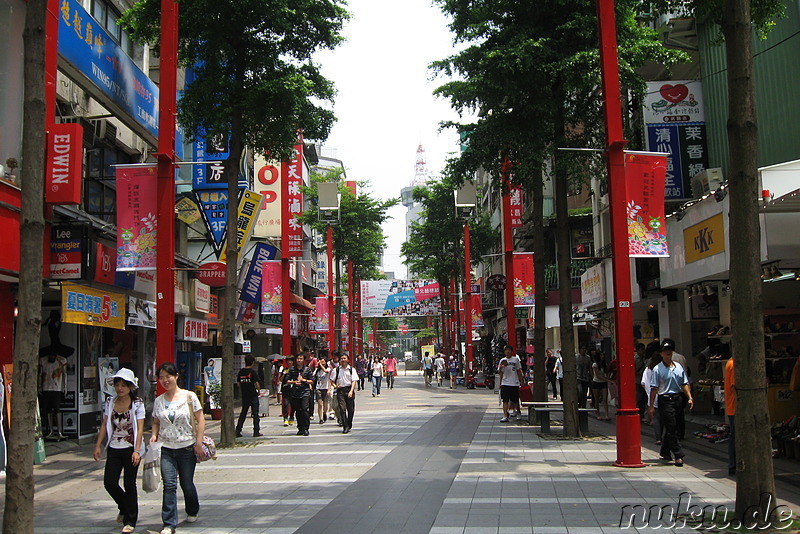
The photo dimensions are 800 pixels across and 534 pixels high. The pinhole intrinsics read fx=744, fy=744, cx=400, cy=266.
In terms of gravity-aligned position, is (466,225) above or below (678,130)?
above

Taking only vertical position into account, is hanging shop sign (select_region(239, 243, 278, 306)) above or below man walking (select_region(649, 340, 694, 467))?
above

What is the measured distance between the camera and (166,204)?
12.9m

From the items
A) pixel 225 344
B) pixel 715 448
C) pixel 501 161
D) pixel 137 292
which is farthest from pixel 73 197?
pixel 715 448

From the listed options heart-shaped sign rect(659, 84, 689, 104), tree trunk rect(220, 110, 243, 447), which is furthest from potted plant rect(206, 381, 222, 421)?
heart-shaped sign rect(659, 84, 689, 104)

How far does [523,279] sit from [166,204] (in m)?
15.4

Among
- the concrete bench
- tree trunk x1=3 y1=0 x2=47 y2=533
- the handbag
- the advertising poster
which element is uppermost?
the advertising poster

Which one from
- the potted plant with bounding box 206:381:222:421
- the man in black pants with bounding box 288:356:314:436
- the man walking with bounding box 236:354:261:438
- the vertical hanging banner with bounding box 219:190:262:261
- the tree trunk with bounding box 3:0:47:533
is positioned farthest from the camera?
the potted plant with bounding box 206:381:222:421

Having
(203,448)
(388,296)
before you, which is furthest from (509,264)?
(388,296)

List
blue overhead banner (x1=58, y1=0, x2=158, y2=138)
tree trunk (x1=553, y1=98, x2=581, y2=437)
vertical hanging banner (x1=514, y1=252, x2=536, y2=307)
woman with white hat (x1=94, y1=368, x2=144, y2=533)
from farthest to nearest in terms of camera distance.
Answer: vertical hanging banner (x1=514, y1=252, x2=536, y2=307) → tree trunk (x1=553, y1=98, x2=581, y2=437) → blue overhead banner (x1=58, y1=0, x2=158, y2=138) → woman with white hat (x1=94, y1=368, x2=144, y2=533)

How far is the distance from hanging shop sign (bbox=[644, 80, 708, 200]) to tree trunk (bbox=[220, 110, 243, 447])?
9977 mm

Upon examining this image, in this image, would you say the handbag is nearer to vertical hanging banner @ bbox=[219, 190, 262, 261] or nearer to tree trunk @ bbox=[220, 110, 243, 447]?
tree trunk @ bbox=[220, 110, 243, 447]

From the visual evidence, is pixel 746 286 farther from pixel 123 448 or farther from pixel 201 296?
pixel 201 296

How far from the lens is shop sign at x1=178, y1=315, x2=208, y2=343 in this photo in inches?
858

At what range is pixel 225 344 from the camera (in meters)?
15.7
